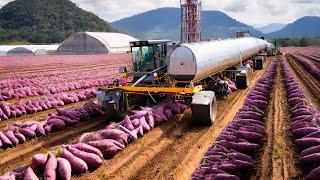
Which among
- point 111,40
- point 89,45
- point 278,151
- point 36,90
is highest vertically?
point 111,40

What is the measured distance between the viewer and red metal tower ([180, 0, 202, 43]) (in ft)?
177

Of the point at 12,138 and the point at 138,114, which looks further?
the point at 138,114

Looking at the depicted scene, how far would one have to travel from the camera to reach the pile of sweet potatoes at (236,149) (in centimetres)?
953

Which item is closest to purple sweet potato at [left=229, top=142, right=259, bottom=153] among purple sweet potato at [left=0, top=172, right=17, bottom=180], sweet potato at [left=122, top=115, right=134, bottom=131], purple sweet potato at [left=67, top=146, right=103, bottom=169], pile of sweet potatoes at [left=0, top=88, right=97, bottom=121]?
sweet potato at [left=122, top=115, right=134, bottom=131]

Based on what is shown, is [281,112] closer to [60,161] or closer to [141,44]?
[141,44]

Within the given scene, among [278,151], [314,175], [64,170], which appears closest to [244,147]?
[278,151]

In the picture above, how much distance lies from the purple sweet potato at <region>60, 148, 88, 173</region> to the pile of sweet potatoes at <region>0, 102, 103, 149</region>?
3.33m

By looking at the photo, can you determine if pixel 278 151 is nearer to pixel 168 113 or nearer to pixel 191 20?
pixel 168 113

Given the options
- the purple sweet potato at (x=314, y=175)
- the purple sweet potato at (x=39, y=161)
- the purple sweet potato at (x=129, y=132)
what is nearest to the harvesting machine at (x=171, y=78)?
the purple sweet potato at (x=129, y=132)

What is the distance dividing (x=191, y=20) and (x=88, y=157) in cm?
4635

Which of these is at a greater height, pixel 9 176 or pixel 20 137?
pixel 9 176

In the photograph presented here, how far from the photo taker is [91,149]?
10.8m

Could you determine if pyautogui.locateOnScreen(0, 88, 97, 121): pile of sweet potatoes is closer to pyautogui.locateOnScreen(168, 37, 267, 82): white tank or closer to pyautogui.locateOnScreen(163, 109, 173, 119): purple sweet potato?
pyautogui.locateOnScreen(168, 37, 267, 82): white tank

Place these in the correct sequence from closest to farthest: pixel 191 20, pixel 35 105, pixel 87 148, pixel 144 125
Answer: pixel 87 148, pixel 144 125, pixel 35 105, pixel 191 20
